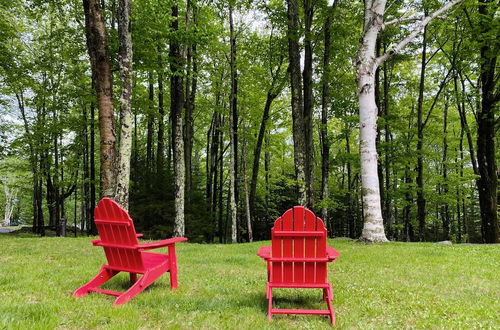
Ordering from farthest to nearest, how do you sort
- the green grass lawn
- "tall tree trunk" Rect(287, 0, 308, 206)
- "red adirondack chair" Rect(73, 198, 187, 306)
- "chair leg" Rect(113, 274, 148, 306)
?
"tall tree trunk" Rect(287, 0, 308, 206) → "red adirondack chair" Rect(73, 198, 187, 306) → "chair leg" Rect(113, 274, 148, 306) → the green grass lawn

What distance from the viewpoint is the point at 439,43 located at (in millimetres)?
17641

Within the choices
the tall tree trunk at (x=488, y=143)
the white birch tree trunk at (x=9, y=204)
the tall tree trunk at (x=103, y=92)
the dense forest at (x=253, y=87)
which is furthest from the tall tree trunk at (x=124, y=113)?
the white birch tree trunk at (x=9, y=204)

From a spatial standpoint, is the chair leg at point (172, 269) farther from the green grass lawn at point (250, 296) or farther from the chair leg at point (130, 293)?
the chair leg at point (130, 293)

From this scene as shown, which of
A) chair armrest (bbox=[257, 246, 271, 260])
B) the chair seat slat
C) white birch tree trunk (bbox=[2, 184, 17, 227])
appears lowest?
white birch tree trunk (bbox=[2, 184, 17, 227])

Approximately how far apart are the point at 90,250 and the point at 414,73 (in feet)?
69.3

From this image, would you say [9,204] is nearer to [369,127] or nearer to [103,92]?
[103,92]

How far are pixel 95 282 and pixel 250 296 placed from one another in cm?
194

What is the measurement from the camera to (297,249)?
370 cm

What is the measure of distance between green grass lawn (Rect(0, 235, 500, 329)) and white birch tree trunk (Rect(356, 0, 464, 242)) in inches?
83.7

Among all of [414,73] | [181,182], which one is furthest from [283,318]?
[414,73]

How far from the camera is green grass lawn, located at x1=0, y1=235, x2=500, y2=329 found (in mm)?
3197

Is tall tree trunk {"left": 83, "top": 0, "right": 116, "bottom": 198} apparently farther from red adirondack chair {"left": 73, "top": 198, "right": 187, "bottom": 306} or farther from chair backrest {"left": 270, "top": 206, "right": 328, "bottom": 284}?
chair backrest {"left": 270, "top": 206, "right": 328, "bottom": 284}

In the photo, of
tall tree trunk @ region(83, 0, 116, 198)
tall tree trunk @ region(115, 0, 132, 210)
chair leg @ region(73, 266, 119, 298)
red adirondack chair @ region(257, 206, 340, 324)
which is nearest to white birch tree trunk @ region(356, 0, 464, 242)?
red adirondack chair @ region(257, 206, 340, 324)

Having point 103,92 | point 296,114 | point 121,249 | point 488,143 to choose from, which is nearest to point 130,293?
point 121,249
